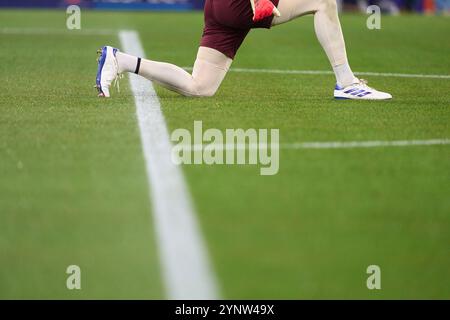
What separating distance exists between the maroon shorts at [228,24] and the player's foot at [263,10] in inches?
2.7

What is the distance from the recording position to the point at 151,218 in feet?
16.2

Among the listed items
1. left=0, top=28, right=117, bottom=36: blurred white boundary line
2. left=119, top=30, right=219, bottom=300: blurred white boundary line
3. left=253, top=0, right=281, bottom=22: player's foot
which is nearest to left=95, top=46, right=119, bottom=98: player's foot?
left=253, top=0, right=281, bottom=22: player's foot

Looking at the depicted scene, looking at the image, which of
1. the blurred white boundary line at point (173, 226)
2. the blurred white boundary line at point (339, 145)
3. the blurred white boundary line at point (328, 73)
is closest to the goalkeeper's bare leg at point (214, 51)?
the blurred white boundary line at point (173, 226)

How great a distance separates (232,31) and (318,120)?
1.35 meters

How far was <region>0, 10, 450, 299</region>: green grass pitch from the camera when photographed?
4.19m

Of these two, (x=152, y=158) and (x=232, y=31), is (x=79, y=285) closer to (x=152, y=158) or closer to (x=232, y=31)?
(x=152, y=158)

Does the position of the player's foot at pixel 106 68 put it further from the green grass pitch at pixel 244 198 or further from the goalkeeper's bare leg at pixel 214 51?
the green grass pitch at pixel 244 198

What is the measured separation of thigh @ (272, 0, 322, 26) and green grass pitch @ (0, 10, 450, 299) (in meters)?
0.67

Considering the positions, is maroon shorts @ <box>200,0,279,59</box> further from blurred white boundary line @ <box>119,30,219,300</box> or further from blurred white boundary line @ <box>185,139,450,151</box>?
blurred white boundary line @ <box>185,139,450,151</box>

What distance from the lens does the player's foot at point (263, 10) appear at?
8.57 meters

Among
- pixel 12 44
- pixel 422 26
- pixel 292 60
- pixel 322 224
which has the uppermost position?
pixel 422 26

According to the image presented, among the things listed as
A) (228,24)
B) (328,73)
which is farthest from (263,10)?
(328,73)

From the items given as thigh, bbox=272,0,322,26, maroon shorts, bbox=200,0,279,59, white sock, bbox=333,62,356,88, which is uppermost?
thigh, bbox=272,0,322,26

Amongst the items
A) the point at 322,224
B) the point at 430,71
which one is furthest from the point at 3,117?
the point at 430,71
